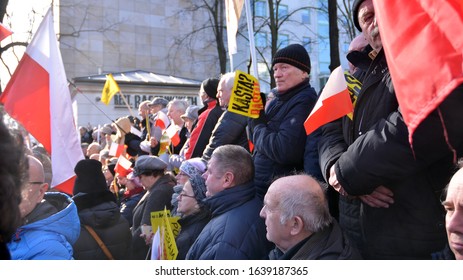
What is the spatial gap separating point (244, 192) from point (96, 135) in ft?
31.3

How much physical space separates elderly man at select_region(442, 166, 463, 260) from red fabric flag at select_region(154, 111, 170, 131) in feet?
19.5

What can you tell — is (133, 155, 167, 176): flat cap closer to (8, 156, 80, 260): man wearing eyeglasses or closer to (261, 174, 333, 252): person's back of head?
(8, 156, 80, 260): man wearing eyeglasses

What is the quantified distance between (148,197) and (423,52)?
139 inches

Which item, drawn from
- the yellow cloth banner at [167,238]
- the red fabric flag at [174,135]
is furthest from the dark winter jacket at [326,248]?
the red fabric flag at [174,135]

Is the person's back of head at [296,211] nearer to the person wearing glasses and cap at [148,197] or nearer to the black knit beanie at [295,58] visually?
the black knit beanie at [295,58]

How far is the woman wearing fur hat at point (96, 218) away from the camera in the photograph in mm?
3676

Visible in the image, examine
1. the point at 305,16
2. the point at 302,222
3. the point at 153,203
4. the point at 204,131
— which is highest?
the point at 305,16

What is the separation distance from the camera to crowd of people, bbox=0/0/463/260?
2176 mm

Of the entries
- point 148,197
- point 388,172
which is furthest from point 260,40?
point 388,172

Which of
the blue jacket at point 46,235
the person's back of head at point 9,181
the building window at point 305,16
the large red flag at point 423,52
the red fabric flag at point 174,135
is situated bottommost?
the blue jacket at point 46,235

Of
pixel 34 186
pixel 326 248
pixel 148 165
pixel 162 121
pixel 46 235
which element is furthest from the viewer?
pixel 162 121

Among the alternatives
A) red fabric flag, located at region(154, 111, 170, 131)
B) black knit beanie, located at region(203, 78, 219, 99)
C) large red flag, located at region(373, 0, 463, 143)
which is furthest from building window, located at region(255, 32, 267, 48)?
large red flag, located at region(373, 0, 463, 143)

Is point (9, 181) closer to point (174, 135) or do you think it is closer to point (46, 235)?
point (46, 235)

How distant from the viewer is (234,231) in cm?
304
